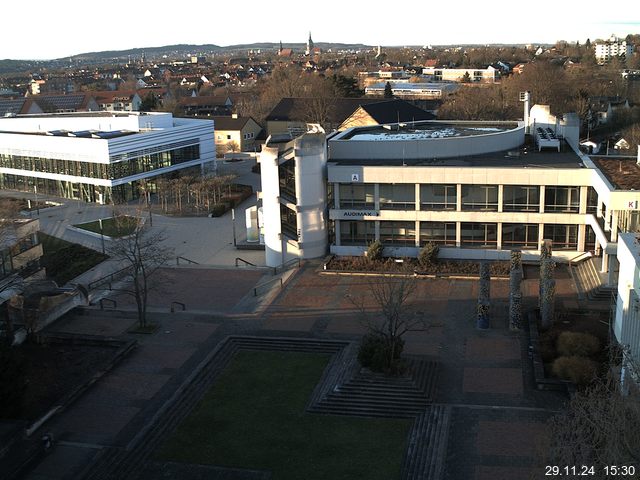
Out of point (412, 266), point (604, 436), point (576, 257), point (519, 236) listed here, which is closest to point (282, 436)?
point (604, 436)

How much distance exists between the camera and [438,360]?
27.5 m

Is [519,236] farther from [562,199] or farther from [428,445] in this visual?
[428,445]

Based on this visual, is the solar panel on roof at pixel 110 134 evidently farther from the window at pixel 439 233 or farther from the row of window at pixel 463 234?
the window at pixel 439 233

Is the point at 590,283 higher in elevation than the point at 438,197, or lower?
lower

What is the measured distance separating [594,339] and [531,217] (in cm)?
1321

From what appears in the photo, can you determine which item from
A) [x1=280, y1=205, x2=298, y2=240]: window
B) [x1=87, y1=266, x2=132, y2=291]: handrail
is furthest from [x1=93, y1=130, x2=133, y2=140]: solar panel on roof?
[x1=280, y1=205, x2=298, y2=240]: window

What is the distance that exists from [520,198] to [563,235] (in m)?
3.00

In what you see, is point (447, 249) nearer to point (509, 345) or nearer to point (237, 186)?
point (509, 345)

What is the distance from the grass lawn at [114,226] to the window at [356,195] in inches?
595

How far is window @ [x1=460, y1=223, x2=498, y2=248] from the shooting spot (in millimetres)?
39500

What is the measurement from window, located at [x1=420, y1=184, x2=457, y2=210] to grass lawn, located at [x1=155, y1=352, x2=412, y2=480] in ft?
52.7

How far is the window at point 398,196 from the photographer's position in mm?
40031

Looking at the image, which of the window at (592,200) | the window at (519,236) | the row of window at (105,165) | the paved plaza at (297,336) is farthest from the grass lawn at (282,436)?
the row of window at (105,165)

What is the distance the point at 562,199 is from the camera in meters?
38.4
